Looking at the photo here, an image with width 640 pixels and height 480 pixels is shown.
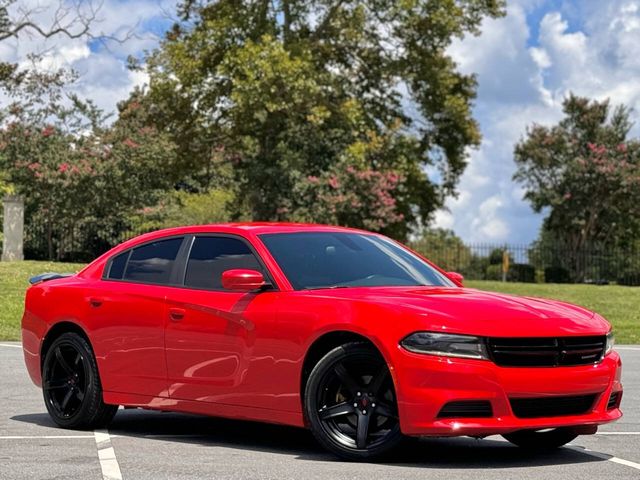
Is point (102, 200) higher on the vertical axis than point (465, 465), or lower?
higher

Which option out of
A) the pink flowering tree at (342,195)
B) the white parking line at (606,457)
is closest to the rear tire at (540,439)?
the white parking line at (606,457)

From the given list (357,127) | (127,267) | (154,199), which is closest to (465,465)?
(127,267)

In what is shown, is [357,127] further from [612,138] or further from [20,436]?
[20,436]

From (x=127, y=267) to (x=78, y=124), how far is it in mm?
41610

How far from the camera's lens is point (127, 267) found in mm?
9734

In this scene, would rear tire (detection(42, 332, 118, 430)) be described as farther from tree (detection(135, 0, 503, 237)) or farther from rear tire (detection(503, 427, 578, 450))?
tree (detection(135, 0, 503, 237))

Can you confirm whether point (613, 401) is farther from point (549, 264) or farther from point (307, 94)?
point (549, 264)

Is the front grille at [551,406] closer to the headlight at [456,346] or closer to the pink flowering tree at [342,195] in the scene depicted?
the headlight at [456,346]

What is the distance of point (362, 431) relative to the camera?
25.1 feet

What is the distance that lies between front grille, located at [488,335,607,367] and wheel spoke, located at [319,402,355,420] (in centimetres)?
96

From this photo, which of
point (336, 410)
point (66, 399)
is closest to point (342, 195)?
point (66, 399)

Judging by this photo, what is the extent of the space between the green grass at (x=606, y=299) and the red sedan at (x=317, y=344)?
15.5 metres

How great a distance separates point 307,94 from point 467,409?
33037mm

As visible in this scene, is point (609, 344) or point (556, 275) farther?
point (556, 275)
